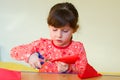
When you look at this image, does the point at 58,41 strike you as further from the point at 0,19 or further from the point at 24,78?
the point at 0,19

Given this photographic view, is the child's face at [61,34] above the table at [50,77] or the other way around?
above

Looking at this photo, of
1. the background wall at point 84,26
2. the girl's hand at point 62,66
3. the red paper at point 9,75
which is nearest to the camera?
the red paper at point 9,75

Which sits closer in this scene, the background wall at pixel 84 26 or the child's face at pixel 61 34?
the child's face at pixel 61 34

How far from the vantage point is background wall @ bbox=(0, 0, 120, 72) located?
2092mm

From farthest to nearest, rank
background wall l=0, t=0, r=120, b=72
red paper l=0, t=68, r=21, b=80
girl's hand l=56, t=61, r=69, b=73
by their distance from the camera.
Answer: background wall l=0, t=0, r=120, b=72
girl's hand l=56, t=61, r=69, b=73
red paper l=0, t=68, r=21, b=80

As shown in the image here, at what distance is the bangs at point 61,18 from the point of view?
3.42 feet

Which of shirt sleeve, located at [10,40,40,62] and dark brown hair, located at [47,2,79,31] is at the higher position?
dark brown hair, located at [47,2,79,31]

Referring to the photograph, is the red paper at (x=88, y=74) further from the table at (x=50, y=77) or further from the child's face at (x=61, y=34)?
the child's face at (x=61, y=34)

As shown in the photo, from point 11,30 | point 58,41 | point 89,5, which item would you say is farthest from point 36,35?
point 58,41

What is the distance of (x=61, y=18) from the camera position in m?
1.06

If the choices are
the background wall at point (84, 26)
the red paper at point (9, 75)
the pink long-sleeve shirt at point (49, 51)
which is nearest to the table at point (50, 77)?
the red paper at point (9, 75)

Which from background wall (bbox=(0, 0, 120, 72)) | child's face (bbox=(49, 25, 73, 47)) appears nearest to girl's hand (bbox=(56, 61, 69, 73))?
child's face (bbox=(49, 25, 73, 47))

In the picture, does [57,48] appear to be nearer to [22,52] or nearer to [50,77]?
[22,52]

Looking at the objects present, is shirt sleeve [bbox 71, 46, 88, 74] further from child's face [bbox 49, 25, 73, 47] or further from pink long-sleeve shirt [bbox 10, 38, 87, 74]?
child's face [bbox 49, 25, 73, 47]
